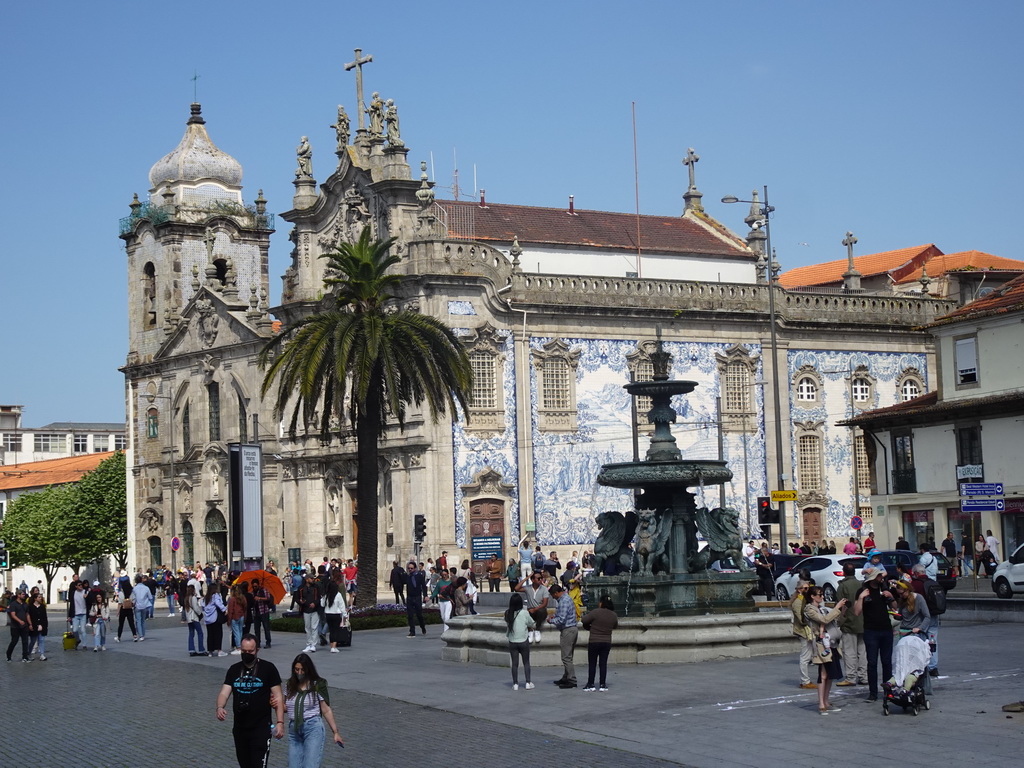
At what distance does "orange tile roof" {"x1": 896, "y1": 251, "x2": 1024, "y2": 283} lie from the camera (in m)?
76.7

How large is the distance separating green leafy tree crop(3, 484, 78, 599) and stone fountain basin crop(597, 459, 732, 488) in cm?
6108

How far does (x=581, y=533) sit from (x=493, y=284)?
30.0ft

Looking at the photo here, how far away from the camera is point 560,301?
185ft

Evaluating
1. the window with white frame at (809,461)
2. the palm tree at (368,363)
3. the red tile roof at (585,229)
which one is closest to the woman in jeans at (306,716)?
the palm tree at (368,363)

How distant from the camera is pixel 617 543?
28.2m

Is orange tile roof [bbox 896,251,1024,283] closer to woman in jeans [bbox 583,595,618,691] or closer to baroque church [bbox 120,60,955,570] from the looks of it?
baroque church [bbox 120,60,955,570]

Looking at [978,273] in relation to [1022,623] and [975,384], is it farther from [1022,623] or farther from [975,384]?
[1022,623]

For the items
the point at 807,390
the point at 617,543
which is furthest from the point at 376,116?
the point at 617,543

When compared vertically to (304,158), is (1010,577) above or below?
below

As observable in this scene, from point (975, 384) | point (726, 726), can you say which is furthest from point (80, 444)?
point (726, 726)

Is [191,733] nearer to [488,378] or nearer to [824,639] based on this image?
[824,639]

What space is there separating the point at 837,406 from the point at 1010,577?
1109 inches

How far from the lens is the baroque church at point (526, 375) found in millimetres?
54531

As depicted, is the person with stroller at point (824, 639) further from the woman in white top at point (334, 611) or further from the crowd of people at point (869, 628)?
the woman in white top at point (334, 611)
